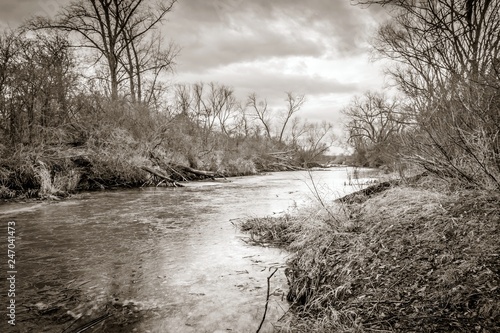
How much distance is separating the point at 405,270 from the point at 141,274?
2.77m

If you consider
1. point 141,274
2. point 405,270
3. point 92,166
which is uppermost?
point 92,166

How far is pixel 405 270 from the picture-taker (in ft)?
7.80

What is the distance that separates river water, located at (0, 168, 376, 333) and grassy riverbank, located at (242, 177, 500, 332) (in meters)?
0.42

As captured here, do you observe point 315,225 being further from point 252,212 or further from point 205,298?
point 252,212

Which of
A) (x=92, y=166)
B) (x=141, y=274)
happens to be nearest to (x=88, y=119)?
(x=92, y=166)

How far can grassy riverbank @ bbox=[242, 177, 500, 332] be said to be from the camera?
1.80m

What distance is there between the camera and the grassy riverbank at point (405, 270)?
5.92 feet

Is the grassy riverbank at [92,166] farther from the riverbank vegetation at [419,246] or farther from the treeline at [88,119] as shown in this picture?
the riverbank vegetation at [419,246]

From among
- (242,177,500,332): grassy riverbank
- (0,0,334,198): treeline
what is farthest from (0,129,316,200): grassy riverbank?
(242,177,500,332): grassy riverbank

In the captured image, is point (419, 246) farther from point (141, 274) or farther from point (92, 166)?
point (92, 166)

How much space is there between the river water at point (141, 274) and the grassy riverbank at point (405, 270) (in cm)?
42

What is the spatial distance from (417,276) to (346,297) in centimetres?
57

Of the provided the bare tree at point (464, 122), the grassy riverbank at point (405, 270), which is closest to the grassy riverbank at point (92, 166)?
the grassy riverbank at point (405, 270)

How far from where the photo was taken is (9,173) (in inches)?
343
